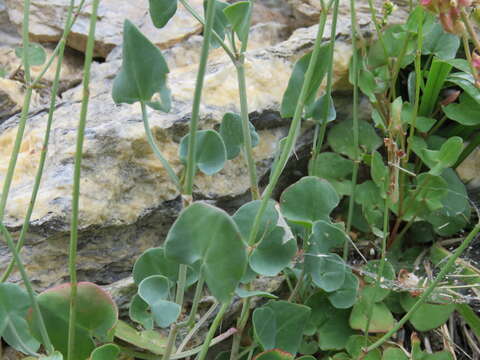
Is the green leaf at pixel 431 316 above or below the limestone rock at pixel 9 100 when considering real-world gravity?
below

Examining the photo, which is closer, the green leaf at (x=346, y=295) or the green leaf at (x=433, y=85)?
the green leaf at (x=346, y=295)

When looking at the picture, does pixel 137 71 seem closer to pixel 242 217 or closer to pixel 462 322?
pixel 242 217

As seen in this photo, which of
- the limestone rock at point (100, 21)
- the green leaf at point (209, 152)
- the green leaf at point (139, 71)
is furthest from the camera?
the limestone rock at point (100, 21)

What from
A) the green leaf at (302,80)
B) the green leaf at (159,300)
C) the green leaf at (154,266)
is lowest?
the green leaf at (154,266)

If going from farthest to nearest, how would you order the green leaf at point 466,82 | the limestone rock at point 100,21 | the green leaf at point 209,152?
the limestone rock at point 100,21 < the green leaf at point 466,82 < the green leaf at point 209,152

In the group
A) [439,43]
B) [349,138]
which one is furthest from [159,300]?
[439,43]

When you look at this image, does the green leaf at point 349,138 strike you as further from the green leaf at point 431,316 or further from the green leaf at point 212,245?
the green leaf at point 212,245

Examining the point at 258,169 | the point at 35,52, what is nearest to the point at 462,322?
the point at 258,169

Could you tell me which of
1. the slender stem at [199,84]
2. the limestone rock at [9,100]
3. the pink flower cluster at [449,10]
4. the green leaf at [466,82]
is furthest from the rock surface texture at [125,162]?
the pink flower cluster at [449,10]
